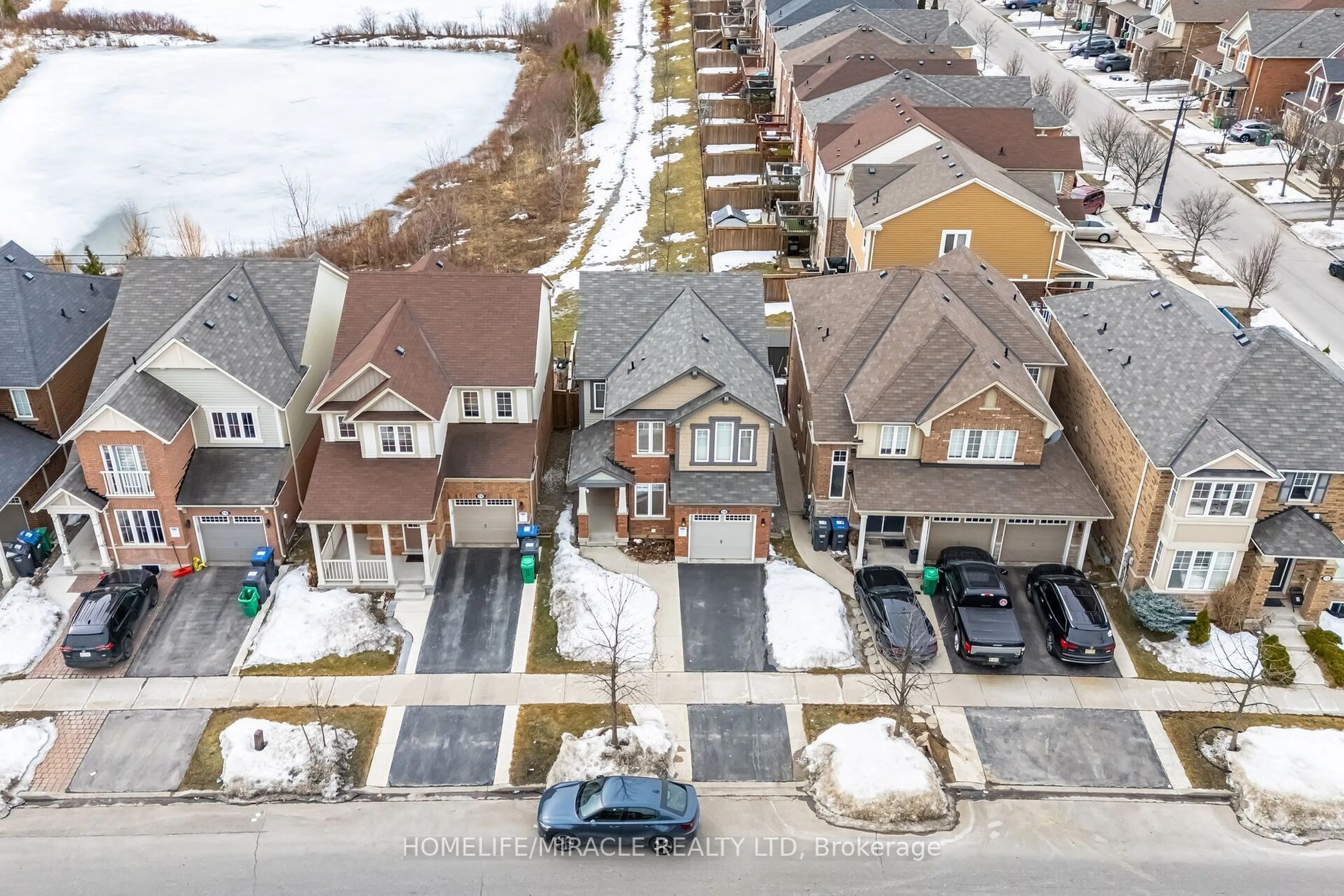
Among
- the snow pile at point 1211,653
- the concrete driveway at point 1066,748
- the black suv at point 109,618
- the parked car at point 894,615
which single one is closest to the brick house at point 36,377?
the black suv at point 109,618

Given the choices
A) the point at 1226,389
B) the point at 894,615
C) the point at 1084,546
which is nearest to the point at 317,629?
the point at 894,615

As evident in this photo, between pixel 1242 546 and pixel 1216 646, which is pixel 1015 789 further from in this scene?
pixel 1242 546

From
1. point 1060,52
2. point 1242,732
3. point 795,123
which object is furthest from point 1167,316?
point 1060,52

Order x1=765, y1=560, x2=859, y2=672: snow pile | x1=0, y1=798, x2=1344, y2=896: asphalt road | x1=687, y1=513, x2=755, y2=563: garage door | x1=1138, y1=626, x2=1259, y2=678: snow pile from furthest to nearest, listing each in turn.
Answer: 1. x1=687, y1=513, x2=755, y2=563: garage door
2. x1=765, y1=560, x2=859, y2=672: snow pile
3. x1=1138, y1=626, x2=1259, y2=678: snow pile
4. x1=0, y1=798, x2=1344, y2=896: asphalt road

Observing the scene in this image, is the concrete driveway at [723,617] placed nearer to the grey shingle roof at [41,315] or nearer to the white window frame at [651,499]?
the white window frame at [651,499]

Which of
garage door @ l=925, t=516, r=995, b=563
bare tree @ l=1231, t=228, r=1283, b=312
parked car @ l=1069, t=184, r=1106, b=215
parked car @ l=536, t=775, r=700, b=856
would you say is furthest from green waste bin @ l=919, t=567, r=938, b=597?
parked car @ l=1069, t=184, r=1106, b=215

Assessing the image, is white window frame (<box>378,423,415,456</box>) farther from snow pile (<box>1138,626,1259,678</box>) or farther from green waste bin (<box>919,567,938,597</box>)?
snow pile (<box>1138,626,1259,678</box>)
